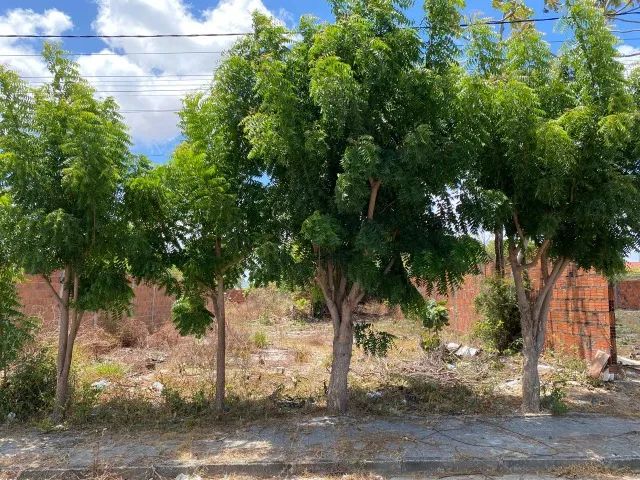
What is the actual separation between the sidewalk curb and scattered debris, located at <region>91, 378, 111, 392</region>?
271cm

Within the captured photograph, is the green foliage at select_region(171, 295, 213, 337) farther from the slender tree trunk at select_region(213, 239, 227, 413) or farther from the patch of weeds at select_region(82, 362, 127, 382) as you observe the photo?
the patch of weeds at select_region(82, 362, 127, 382)

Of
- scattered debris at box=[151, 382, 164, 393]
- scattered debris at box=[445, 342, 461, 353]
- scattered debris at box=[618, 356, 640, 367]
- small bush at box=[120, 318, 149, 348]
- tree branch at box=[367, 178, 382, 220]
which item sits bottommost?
scattered debris at box=[151, 382, 164, 393]

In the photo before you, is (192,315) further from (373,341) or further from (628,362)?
(628,362)

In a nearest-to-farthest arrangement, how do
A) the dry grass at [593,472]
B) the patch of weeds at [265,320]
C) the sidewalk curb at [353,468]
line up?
1. the dry grass at [593,472]
2. the sidewalk curb at [353,468]
3. the patch of weeds at [265,320]

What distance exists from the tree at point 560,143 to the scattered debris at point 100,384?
6.15 m

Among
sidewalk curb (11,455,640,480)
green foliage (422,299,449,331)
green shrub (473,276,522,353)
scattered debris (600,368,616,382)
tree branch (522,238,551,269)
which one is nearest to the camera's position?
sidewalk curb (11,455,640,480)

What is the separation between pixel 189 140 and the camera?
306 inches

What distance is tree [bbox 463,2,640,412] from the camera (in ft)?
22.8

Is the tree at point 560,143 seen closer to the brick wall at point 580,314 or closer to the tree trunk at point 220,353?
the brick wall at point 580,314

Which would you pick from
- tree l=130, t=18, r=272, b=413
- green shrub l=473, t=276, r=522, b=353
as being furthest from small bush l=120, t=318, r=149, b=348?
green shrub l=473, t=276, r=522, b=353

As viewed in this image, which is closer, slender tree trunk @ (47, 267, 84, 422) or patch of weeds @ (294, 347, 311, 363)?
slender tree trunk @ (47, 267, 84, 422)

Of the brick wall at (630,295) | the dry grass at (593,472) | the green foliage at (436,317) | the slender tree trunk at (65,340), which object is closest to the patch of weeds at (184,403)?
the slender tree trunk at (65,340)

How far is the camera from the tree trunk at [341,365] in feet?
26.4

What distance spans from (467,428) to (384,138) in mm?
3846
